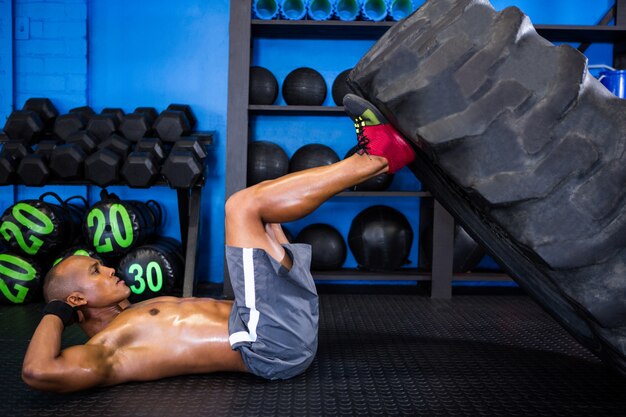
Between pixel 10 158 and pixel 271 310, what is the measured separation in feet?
7.02

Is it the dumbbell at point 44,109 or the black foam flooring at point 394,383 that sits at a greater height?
the dumbbell at point 44,109

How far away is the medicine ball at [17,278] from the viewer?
2.88 metres

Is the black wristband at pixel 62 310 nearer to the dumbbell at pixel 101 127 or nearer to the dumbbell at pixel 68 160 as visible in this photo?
the dumbbell at pixel 68 160

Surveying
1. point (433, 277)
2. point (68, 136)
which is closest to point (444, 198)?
point (433, 277)

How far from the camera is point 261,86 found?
329cm

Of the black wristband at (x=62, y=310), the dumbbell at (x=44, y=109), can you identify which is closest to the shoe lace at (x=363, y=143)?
the black wristband at (x=62, y=310)

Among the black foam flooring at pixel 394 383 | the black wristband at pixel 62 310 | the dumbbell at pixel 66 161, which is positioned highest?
the dumbbell at pixel 66 161

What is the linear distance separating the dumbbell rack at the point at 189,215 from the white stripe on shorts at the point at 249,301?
131cm

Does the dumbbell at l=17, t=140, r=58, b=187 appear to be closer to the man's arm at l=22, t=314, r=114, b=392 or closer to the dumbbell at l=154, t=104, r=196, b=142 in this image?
the dumbbell at l=154, t=104, r=196, b=142

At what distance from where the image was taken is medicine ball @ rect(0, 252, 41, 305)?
9.45 ft

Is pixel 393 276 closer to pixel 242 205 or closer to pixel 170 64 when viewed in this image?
pixel 242 205

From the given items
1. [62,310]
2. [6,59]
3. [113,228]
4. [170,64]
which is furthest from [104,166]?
[62,310]

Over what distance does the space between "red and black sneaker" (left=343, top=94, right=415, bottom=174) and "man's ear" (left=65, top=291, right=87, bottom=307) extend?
3.19 ft

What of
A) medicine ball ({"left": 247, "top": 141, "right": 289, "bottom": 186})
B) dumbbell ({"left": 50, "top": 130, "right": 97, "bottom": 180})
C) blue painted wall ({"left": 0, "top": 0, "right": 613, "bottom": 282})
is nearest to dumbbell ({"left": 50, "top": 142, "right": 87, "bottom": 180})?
dumbbell ({"left": 50, "top": 130, "right": 97, "bottom": 180})
